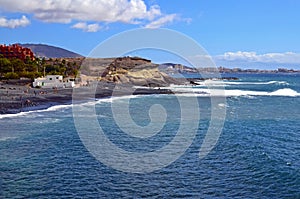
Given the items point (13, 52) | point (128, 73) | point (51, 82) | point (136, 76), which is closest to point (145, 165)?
point (51, 82)

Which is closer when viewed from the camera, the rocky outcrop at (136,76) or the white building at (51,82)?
the white building at (51,82)

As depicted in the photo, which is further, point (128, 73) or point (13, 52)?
point (128, 73)

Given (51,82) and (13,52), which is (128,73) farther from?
(51,82)

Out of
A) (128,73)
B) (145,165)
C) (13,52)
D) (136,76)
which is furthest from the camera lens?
(128,73)

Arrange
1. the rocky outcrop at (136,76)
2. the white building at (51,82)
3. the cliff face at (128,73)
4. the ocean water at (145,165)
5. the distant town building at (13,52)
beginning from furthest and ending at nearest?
the cliff face at (128,73), the rocky outcrop at (136,76), the distant town building at (13,52), the white building at (51,82), the ocean water at (145,165)

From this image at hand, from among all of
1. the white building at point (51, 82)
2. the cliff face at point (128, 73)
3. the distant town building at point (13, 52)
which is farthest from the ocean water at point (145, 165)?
the distant town building at point (13, 52)

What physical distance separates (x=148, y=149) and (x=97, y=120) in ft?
50.6

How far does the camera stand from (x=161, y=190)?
18094mm

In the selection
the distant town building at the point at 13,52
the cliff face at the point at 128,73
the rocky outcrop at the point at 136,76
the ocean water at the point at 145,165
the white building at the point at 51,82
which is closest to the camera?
the ocean water at the point at 145,165

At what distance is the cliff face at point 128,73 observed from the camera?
127812 mm

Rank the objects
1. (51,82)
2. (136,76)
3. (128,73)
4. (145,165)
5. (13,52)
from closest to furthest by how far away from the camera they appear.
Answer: (145,165)
(51,82)
(13,52)
(136,76)
(128,73)

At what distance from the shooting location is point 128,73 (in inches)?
5290

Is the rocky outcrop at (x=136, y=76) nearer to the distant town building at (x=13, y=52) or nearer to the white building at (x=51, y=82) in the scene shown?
the distant town building at (x=13, y=52)

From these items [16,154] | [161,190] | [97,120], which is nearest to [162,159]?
[161,190]
